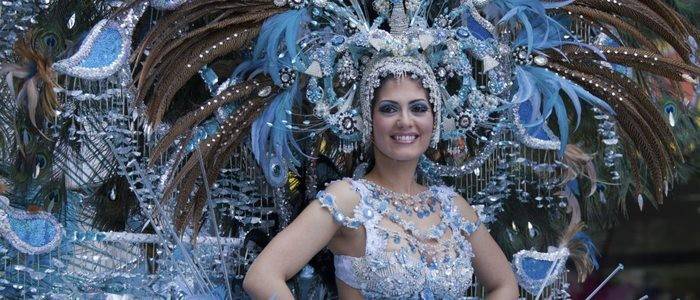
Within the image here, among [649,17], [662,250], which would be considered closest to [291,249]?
[649,17]

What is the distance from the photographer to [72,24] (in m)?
3.82

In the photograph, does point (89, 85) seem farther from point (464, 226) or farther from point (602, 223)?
point (602, 223)

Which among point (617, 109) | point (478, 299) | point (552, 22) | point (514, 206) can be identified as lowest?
point (478, 299)

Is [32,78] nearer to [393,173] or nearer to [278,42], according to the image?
[278,42]

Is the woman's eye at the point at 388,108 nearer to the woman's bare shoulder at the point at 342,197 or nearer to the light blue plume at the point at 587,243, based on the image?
the woman's bare shoulder at the point at 342,197

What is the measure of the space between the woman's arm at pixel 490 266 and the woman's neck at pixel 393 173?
0.62 ft

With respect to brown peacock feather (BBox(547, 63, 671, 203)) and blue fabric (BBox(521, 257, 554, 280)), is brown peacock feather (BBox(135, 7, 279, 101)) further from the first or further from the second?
blue fabric (BBox(521, 257, 554, 280))

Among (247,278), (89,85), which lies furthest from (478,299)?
(89,85)

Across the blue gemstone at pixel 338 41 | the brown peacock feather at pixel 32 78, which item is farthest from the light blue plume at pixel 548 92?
the brown peacock feather at pixel 32 78

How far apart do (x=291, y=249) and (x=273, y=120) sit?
1.36 ft

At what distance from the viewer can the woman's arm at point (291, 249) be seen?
333 cm

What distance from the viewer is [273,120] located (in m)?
3.63

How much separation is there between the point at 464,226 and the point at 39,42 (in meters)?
1.28

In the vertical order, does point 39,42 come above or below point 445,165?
above
